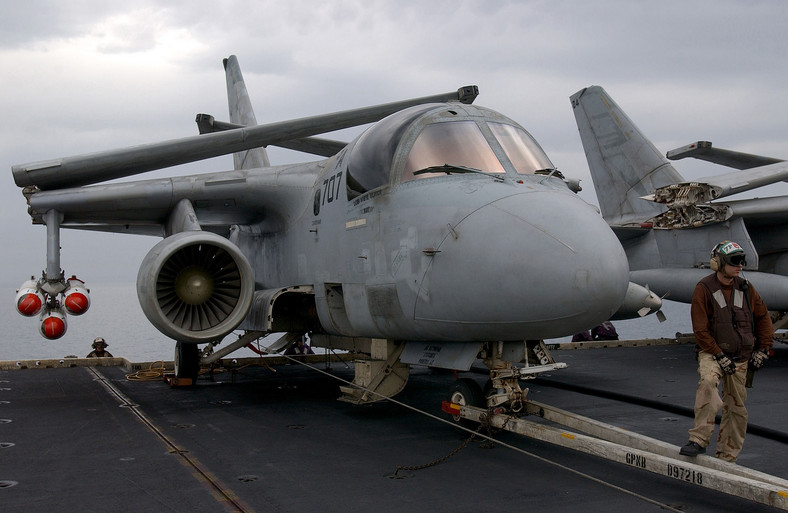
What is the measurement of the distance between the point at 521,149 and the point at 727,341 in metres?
2.68

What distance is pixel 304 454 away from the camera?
19.9ft

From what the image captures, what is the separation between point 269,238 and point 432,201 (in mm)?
4244

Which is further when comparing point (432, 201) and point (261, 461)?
point (432, 201)

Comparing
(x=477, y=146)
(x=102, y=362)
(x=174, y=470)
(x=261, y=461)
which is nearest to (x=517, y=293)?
(x=477, y=146)

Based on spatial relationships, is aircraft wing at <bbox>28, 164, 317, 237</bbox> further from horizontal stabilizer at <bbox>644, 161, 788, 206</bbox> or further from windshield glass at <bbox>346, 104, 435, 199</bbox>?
horizontal stabilizer at <bbox>644, 161, 788, 206</bbox>

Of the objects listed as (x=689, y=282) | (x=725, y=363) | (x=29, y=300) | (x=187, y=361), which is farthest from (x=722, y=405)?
(x=689, y=282)

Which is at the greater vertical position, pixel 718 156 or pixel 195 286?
pixel 718 156

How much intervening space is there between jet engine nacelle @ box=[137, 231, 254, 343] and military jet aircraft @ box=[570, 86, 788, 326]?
31.2 feet

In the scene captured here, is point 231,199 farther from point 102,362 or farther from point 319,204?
point 102,362

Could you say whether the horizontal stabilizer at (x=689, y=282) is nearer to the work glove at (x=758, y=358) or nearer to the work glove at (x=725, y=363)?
the work glove at (x=758, y=358)

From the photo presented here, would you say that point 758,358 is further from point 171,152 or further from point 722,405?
point 171,152

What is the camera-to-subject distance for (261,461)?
19.1 ft

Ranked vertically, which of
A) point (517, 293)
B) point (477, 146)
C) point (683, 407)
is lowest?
point (683, 407)

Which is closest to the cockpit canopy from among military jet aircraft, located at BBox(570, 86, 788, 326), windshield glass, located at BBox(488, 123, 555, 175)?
windshield glass, located at BBox(488, 123, 555, 175)
